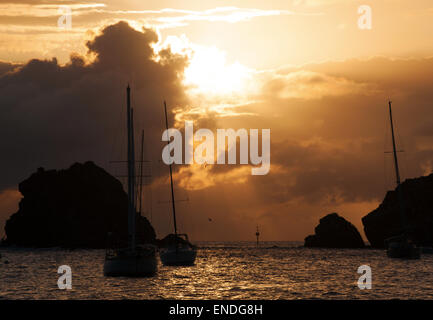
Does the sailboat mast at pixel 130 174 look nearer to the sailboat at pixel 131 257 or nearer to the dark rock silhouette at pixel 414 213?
the sailboat at pixel 131 257

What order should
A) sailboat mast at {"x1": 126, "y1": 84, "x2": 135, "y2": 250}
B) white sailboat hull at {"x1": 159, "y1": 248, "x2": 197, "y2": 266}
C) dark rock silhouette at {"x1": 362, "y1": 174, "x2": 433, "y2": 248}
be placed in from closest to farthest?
1. sailboat mast at {"x1": 126, "y1": 84, "x2": 135, "y2": 250}
2. white sailboat hull at {"x1": 159, "y1": 248, "x2": 197, "y2": 266}
3. dark rock silhouette at {"x1": 362, "y1": 174, "x2": 433, "y2": 248}

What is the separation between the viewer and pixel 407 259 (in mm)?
106812

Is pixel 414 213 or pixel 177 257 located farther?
pixel 414 213

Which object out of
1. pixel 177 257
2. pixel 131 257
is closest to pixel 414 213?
pixel 177 257

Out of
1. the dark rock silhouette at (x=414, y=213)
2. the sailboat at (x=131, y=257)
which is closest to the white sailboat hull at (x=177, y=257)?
the sailboat at (x=131, y=257)

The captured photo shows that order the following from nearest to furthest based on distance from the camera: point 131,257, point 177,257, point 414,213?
point 131,257, point 177,257, point 414,213

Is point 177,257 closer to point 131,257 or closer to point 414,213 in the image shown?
point 131,257

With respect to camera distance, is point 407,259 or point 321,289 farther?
point 407,259

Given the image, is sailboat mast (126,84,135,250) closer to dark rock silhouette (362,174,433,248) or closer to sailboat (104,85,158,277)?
sailboat (104,85,158,277)

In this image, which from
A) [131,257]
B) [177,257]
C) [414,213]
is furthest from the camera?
[414,213]

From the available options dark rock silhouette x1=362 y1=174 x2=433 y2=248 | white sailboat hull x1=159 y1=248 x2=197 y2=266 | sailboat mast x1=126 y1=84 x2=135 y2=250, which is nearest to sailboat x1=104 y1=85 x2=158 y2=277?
sailboat mast x1=126 y1=84 x2=135 y2=250
